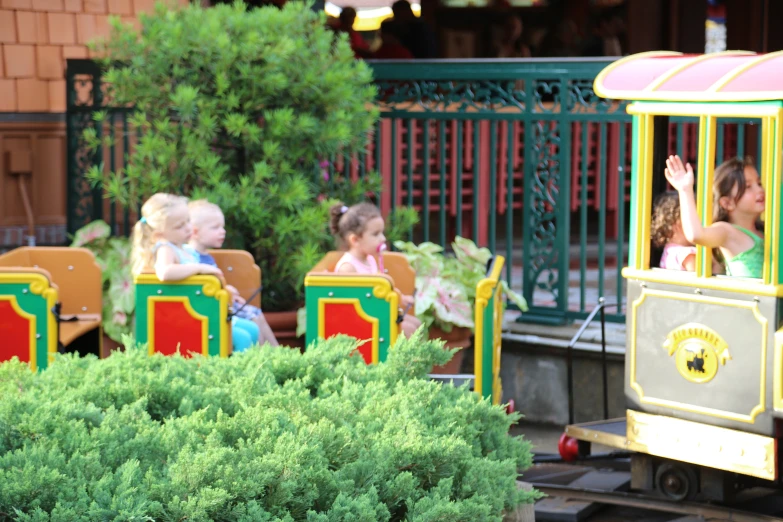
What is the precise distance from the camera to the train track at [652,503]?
5496 mm

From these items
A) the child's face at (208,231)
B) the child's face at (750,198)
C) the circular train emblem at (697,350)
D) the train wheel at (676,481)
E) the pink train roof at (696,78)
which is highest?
the pink train roof at (696,78)

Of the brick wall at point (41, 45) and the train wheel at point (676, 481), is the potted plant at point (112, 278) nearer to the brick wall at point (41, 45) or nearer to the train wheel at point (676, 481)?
the brick wall at point (41, 45)

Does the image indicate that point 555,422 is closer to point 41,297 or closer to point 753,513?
point 753,513

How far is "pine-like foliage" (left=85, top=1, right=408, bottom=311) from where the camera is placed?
723cm

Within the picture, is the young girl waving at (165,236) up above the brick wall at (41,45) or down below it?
below

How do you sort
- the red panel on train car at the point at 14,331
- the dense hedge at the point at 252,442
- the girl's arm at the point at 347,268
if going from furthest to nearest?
1. the girl's arm at the point at 347,268
2. the red panel on train car at the point at 14,331
3. the dense hedge at the point at 252,442

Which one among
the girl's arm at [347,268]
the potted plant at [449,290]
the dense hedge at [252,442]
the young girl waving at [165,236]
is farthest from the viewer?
the potted plant at [449,290]

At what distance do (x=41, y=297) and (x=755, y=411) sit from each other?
3183 mm

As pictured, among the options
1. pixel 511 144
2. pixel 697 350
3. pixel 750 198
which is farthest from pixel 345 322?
pixel 511 144

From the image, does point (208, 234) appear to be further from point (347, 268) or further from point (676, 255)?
point (676, 255)

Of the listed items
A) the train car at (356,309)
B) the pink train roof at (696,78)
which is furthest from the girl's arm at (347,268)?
the pink train roof at (696,78)

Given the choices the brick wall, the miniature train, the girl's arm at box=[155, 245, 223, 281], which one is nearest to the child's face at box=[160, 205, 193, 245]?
the girl's arm at box=[155, 245, 223, 281]

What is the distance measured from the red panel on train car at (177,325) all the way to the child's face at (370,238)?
0.95m

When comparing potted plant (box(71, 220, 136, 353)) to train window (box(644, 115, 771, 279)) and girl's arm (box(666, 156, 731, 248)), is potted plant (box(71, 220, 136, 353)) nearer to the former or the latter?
train window (box(644, 115, 771, 279))
